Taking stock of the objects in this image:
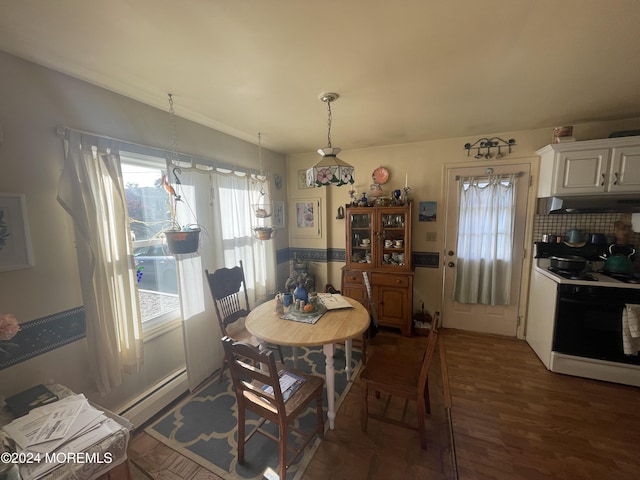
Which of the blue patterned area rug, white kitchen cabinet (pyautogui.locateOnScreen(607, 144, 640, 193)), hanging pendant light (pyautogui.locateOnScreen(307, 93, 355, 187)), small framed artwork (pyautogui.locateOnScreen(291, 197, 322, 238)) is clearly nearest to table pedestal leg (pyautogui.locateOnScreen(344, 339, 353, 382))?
the blue patterned area rug

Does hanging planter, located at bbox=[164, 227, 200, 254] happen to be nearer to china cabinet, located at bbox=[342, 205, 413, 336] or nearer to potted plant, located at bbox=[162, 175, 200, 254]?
potted plant, located at bbox=[162, 175, 200, 254]

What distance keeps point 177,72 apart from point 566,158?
10.8 ft

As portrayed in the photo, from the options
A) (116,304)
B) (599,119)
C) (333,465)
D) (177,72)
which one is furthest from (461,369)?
(177,72)

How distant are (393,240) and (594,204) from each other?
189cm

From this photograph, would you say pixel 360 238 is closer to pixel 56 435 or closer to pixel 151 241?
pixel 151 241

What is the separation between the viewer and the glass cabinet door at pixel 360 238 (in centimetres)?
336

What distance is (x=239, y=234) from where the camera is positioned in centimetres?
286

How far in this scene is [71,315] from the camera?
1584 mm

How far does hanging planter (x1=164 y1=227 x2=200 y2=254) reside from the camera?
180cm

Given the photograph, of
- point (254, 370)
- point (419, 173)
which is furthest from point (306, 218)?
point (254, 370)

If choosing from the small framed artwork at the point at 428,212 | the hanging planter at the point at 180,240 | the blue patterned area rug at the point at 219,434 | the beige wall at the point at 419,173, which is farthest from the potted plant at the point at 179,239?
the small framed artwork at the point at 428,212

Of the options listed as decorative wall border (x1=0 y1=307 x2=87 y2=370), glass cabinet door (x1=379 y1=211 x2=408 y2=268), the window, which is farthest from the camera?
glass cabinet door (x1=379 y1=211 x2=408 y2=268)

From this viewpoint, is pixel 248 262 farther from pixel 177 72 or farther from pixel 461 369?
pixel 461 369

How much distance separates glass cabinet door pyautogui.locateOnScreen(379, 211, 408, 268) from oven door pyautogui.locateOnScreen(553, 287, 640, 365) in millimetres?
1499
